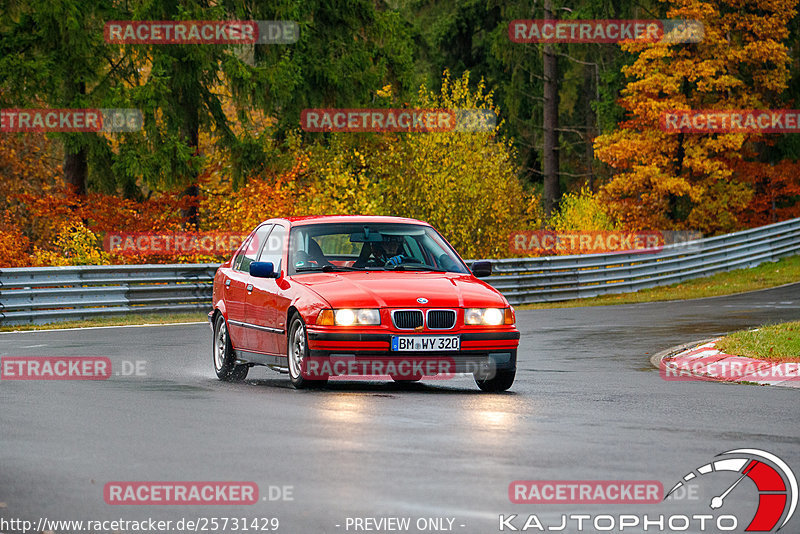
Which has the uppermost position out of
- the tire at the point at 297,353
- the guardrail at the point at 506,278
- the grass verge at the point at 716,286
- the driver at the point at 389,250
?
the driver at the point at 389,250

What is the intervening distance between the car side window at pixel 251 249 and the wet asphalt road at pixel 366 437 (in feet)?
4.07

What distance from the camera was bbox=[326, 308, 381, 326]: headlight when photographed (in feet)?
41.3

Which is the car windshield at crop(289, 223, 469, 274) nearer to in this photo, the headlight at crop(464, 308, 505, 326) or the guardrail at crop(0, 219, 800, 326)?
the headlight at crop(464, 308, 505, 326)

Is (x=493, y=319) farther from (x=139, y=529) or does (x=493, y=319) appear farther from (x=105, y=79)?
(x=105, y=79)

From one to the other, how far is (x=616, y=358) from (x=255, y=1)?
26213 mm

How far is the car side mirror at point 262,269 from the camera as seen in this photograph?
1357 cm

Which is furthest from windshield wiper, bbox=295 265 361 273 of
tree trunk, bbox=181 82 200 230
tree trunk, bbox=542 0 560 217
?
tree trunk, bbox=542 0 560 217

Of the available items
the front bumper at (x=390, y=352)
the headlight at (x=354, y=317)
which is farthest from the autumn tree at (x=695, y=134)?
the headlight at (x=354, y=317)

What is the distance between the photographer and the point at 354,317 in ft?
41.3

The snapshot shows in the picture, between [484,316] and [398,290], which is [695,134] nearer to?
[484,316]

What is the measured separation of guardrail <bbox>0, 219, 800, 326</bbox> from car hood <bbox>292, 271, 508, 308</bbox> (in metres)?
12.4

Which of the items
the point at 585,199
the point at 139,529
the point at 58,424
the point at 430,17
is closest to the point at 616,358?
the point at 58,424

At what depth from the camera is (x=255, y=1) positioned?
4134cm

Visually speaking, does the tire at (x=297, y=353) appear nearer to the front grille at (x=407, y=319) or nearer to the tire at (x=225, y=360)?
the front grille at (x=407, y=319)
